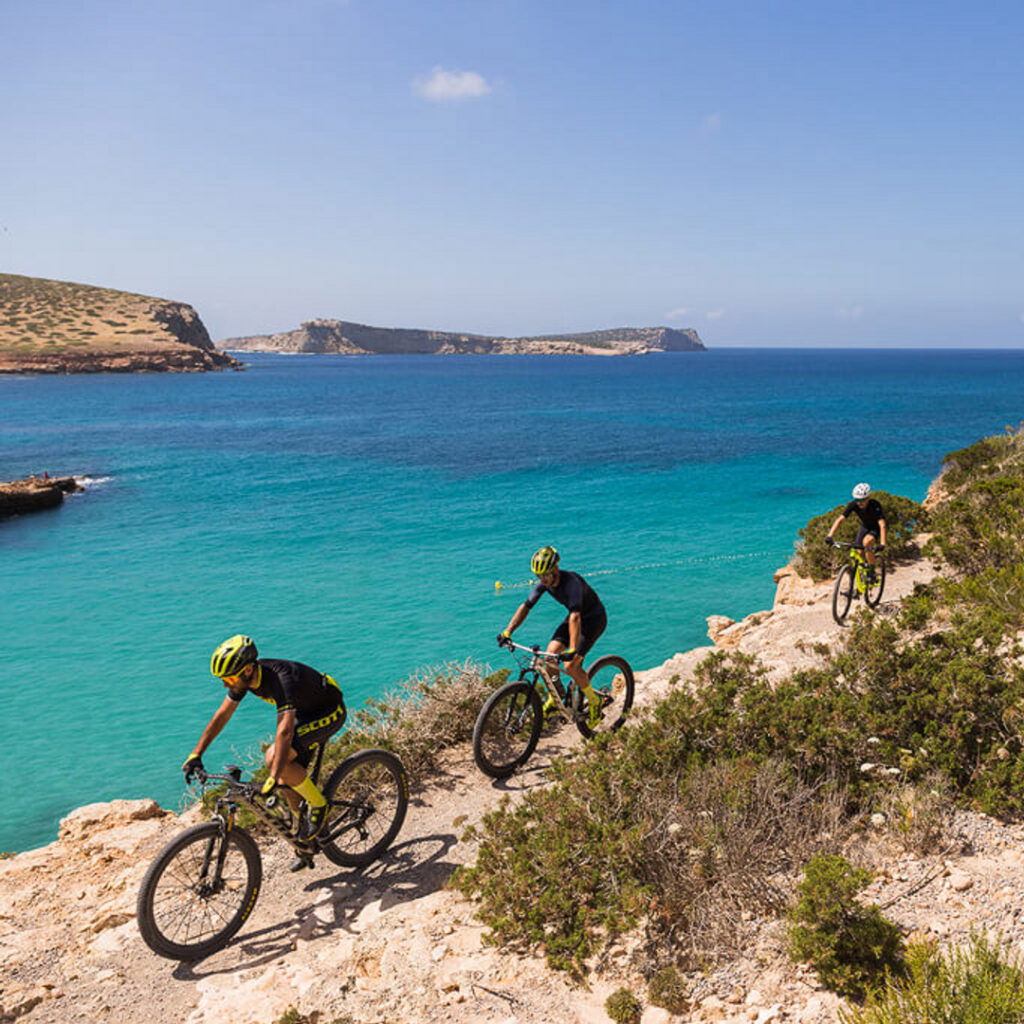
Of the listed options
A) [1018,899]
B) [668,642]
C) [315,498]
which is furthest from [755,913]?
[315,498]

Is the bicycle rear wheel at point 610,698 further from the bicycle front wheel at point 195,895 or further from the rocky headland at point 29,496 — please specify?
the rocky headland at point 29,496

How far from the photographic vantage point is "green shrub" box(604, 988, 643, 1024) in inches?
172

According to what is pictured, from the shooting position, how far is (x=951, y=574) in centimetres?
1327

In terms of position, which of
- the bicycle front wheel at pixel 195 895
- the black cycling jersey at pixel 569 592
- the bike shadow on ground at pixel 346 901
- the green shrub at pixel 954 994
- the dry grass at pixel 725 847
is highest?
the black cycling jersey at pixel 569 592

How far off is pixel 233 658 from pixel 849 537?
1400 centimetres

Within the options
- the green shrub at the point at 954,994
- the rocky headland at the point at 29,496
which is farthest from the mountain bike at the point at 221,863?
the rocky headland at the point at 29,496

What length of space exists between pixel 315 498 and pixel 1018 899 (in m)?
33.3

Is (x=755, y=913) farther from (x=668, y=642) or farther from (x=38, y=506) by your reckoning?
(x=38, y=506)

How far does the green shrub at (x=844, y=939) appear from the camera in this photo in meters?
4.31

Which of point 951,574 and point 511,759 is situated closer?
point 511,759

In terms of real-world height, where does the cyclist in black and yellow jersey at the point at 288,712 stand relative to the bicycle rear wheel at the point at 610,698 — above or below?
above

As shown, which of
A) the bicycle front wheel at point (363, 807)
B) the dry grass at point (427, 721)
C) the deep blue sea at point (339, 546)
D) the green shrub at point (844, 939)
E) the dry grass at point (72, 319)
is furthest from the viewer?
the dry grass at point (72, 319)

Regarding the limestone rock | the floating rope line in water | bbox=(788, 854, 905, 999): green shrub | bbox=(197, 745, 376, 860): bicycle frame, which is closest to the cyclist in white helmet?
bbox=(788, 854, 905, 999): green shrub

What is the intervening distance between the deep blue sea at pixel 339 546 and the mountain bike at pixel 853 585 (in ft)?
18.8
